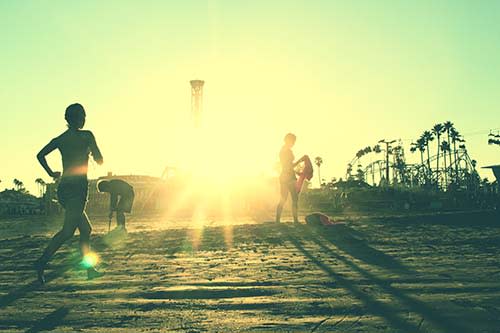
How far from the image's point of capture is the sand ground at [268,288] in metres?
3.95

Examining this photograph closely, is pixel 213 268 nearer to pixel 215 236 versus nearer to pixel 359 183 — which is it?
pixel 215 236

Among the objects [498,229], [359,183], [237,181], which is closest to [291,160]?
[498,229]

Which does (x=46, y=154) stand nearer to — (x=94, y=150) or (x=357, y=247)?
(x=94, y=150)

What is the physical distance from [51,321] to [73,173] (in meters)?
2.49

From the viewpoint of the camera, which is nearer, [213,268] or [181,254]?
[213,268]

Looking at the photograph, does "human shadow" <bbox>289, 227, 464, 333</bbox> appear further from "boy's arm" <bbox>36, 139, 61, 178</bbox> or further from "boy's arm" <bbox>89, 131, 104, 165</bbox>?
"boy's arm" <bbox>36, 139, 61, 178</bbox>

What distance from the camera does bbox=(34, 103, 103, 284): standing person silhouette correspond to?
6227 mm

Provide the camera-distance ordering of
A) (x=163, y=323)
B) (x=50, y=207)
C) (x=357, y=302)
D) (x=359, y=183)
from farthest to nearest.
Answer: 1. (x=359, y=183)
2. (x=50, y=207)
3. (x=357, y=302)
4. (x=163, y=323)

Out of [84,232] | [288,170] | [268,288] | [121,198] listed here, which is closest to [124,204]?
[121,198]

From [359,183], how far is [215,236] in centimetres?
4553

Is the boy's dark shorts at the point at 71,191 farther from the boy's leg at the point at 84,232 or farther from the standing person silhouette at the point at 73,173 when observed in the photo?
the boy's leg at the point at 84,232

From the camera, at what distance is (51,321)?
13.6ft

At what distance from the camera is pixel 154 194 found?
32.9 metres

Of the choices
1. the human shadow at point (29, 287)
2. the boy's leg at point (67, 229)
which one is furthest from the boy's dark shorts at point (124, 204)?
the boy's leg at point (67, 229)
